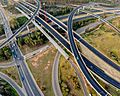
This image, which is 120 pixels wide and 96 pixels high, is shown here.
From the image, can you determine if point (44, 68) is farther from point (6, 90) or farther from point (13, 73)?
point (6, 90)

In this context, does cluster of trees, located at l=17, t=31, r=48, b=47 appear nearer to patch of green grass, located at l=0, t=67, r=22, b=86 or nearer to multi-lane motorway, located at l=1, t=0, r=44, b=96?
multi-lane motorway, located at l=1, t=0, r=44, b=96

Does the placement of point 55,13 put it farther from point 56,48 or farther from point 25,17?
point 56,48

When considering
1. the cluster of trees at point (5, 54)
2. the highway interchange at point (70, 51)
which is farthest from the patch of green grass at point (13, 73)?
the cluster of trees at point (5, 54)

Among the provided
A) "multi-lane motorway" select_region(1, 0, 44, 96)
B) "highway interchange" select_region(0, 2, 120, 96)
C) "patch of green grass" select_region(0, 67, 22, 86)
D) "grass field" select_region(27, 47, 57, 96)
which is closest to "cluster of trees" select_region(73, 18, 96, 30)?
"highway interchange" select_region(0, 2, 120, 96)

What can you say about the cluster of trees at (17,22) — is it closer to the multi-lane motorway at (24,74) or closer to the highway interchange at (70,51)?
the highway interchange at (70,51)

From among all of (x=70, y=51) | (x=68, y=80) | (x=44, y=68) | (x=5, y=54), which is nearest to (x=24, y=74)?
(x=44, y=68)
